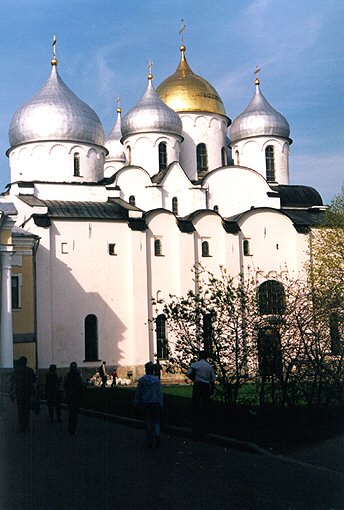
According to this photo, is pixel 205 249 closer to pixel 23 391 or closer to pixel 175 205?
pixel 175 205

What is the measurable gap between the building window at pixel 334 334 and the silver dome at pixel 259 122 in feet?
82.0

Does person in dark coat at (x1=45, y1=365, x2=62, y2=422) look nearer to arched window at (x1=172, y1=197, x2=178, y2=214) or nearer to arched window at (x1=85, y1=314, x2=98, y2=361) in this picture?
arched window at (x1=85, y1=314, x2=98, y2=361)

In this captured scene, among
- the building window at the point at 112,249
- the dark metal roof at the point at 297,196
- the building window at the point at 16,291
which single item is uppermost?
the dark metal roof at the point at 297,196

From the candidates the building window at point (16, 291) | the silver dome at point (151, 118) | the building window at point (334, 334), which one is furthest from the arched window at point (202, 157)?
the building window at point (334, 334)

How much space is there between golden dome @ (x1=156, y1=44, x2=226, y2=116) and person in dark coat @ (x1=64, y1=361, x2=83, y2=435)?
27294mm

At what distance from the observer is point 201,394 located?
38.5 ft

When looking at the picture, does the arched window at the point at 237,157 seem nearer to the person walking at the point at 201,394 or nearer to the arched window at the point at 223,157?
the arched window at the point at 223,157

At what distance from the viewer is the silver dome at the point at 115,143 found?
43.8m

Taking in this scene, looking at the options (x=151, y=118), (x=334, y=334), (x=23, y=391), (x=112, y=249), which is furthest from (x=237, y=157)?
(x=23, y=391)

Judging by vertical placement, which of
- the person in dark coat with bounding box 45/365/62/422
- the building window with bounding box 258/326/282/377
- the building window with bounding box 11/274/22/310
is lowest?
the person in dark coat with bounding box 45/365/62/422

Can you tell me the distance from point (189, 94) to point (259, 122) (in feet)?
12.3

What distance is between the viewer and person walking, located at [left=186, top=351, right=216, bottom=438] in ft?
38.1

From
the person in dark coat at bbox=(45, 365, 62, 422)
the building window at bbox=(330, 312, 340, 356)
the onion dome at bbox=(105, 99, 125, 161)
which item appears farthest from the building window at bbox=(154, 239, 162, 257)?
the person in dark coat at bbox=(45, 365, 62, 422)

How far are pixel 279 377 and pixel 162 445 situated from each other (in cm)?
332
